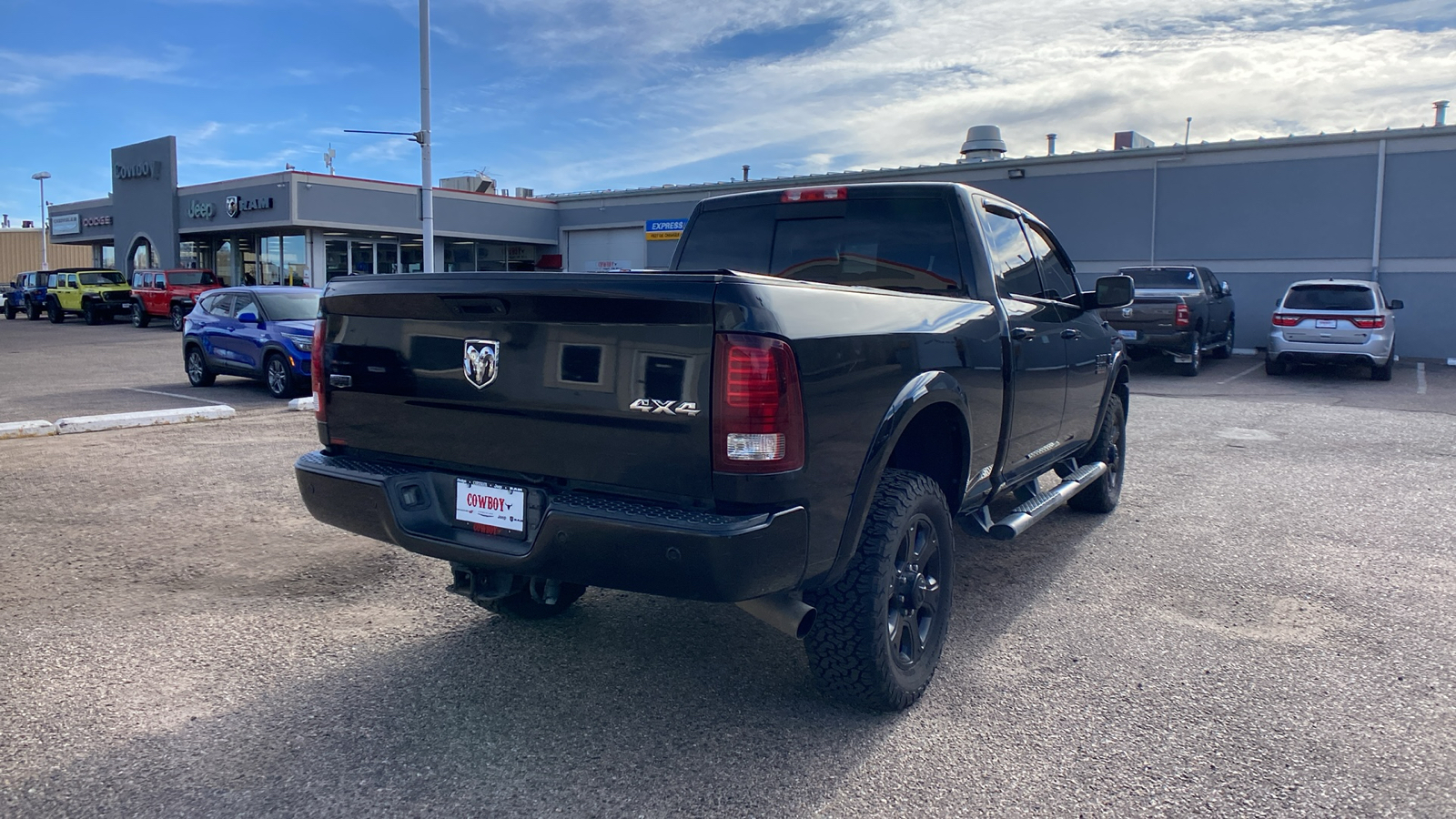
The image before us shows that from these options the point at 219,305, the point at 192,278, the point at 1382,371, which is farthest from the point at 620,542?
the point at 192,278

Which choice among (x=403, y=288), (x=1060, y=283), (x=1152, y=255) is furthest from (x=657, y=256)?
(x=403, y=288)

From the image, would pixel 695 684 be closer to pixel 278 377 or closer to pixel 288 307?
pixel 278 377

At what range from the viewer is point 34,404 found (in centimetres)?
1185

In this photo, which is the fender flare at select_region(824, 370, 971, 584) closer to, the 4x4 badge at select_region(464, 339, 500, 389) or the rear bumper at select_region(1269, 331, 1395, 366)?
the 4x4 badge at select_region(464, 339, 500, 389)

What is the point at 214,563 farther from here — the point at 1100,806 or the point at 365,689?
the point at 1100,806

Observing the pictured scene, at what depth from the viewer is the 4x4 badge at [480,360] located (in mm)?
3158

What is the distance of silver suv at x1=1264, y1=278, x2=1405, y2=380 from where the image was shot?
15.6 m

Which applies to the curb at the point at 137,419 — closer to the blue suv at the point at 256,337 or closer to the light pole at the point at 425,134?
the blue suv at the point at 256,337

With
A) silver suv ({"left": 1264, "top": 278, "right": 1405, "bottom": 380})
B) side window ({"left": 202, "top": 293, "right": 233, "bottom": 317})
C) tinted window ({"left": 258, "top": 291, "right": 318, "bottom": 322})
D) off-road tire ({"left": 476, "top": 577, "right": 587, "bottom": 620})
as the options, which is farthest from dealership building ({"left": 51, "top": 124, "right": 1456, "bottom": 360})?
off-road tire ({"left": 476, "top": 577, "right": 587, "bottom": 620})

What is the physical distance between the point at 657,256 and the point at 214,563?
29.0 meters

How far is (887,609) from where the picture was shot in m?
3.31

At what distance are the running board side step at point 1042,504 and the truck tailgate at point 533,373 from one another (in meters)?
2.00

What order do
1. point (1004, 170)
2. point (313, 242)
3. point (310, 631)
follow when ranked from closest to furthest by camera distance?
point (310, 631), point (1004, 170), point (313, 242)

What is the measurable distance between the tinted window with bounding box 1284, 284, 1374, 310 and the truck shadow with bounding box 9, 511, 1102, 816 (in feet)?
47.9
